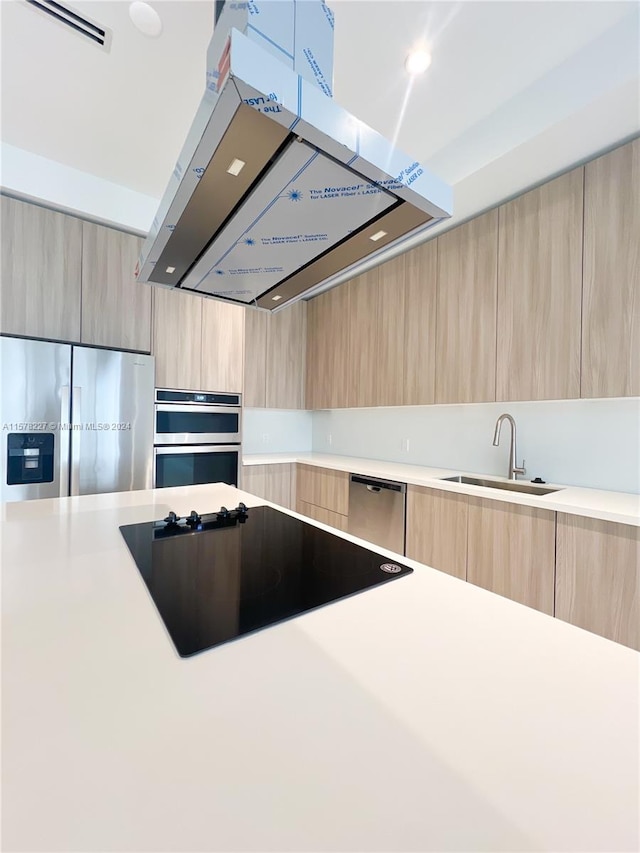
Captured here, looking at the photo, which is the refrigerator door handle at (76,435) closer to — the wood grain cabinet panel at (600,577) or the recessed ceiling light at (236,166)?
the recessed ceiling light at (236,166)

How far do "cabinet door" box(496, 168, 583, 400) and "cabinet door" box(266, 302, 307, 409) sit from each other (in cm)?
193

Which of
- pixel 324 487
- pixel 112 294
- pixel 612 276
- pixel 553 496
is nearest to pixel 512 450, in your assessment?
pixel 553 496

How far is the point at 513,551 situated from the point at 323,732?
1.65 m

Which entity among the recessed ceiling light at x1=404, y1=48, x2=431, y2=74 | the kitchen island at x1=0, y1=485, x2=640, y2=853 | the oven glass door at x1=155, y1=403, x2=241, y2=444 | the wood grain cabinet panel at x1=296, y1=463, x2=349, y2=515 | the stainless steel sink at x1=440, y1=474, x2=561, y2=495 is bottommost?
the wood grain cabinet panel at x1=296, y1=463, x2=349, y2=515

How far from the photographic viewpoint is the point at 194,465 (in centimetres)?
278

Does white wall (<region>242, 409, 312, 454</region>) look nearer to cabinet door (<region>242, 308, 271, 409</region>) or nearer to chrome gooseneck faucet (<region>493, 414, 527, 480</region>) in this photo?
cabinet door (<region>242, 308, 271, 409</region>)

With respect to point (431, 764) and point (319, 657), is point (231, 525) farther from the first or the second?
point (431, 764)

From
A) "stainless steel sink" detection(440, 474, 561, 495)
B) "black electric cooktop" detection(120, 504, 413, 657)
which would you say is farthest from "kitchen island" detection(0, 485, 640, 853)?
"stainless steel sink" detection(440, 474, 561, 495)

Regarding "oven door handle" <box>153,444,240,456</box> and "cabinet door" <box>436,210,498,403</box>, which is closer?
"cabinet door" <box>436,210,498,403</box>

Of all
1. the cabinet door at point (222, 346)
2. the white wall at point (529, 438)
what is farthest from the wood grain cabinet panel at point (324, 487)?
the cabinet door at point (222, 346)

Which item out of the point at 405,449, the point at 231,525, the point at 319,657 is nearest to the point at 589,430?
the point at 405,449

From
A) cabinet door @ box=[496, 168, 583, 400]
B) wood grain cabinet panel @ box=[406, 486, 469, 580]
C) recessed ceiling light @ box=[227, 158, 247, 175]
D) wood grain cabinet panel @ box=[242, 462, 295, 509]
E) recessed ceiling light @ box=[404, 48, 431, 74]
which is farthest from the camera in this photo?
wood grain cabinet panel @ box=[242, 462, 295, 509]

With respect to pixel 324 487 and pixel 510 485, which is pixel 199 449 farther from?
pixel 510 485

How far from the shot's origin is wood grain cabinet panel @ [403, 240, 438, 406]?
2506mm
